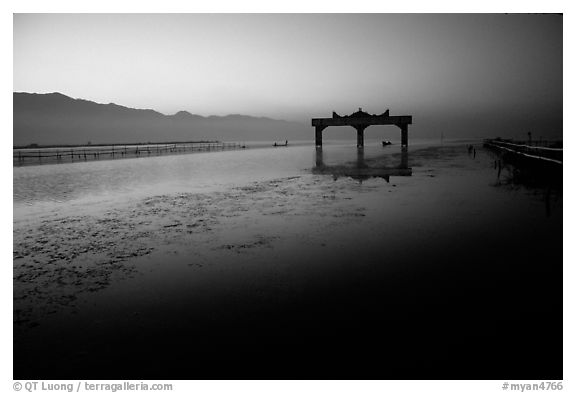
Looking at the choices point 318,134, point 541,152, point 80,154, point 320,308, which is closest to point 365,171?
point 541,152

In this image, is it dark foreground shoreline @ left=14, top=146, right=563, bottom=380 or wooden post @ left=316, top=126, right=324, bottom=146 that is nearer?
dark foreground shoreline @ left=14, top=146, right=563, bottom=380

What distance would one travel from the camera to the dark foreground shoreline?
12.0 ft

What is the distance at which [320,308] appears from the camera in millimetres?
4770

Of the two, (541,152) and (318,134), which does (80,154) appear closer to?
(318,134)

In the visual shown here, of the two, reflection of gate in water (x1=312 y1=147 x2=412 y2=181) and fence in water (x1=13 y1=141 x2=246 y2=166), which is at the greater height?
fence in water (x1=13 y1=141 x2=246 y2=166)

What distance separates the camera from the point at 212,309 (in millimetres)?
4867

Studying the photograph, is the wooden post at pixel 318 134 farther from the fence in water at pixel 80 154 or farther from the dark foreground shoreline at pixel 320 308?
the dark foreground shoreline at pixel 320 308

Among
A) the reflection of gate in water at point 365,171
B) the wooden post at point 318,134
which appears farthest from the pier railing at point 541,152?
the wooden post at point 318,134

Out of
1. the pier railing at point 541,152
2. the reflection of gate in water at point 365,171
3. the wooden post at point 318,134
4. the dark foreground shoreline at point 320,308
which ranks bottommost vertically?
the dark foreground shoreline at point 320,308

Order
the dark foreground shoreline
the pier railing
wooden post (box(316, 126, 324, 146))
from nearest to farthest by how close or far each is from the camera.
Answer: the dark foreground shoreline, the pier railing, wooden post (box(316, 126, 324, 146))

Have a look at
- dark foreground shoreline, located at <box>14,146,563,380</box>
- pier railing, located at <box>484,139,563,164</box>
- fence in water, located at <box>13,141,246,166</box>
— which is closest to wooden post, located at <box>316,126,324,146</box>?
fence in water, located at <box>13,141,246,166</box>

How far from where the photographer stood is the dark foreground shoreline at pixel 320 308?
12.0 feet

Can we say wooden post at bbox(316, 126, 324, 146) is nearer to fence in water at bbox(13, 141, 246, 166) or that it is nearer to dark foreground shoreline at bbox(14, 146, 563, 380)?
fence in water at bbox(13, 141, 246, 166)
